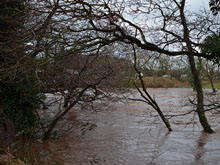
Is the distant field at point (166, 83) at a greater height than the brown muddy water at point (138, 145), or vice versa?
the distant field at point (166, 83)

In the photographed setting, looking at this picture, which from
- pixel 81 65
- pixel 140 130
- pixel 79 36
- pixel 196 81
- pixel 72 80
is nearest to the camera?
pixel 79 36

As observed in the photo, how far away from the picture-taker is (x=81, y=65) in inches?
415

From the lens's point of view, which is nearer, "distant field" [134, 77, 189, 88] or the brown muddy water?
the brown muddy water

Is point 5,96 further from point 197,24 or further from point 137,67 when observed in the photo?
point 197,24

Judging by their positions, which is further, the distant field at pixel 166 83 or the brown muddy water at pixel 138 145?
the distant field at pixel 166 83

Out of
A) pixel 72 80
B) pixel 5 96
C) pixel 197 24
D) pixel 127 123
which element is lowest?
pixel 127 123

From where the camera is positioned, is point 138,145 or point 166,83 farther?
point 166,83

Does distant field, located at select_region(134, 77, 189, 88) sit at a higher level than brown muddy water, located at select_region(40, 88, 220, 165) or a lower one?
higher

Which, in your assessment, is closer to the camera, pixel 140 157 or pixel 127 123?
pixel 140 157

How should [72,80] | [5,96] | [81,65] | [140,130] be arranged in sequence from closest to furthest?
[72,80] → [5,96] → [81,65] → [140,130]

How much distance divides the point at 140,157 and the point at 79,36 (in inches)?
181

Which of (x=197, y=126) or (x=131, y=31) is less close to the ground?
(x=131, y=31)

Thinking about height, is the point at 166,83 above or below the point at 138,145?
above

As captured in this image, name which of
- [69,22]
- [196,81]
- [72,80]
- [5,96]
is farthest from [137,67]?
[69,22]
